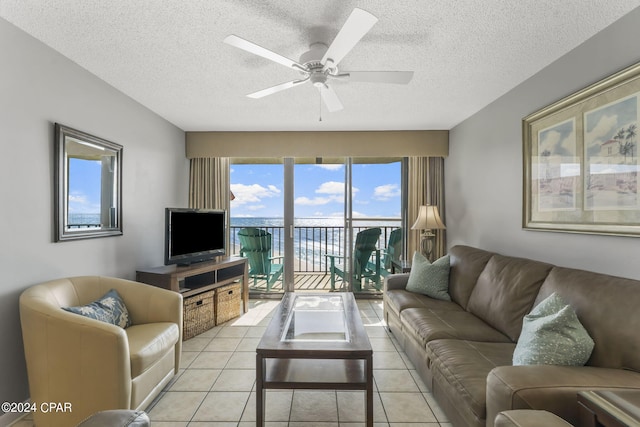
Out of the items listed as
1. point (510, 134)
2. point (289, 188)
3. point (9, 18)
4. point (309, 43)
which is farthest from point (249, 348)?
point (510, 134)

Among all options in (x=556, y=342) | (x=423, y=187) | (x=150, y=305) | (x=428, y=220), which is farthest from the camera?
(x=423, y=187)

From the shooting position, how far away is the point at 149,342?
199 cm

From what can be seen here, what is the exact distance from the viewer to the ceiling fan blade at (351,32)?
1475mm

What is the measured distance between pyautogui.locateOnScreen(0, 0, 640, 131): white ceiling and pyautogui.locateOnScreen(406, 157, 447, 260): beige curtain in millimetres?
1319

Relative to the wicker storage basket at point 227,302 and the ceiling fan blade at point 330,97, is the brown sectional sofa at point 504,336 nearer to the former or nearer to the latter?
the ceiling fan blade at point 330,97

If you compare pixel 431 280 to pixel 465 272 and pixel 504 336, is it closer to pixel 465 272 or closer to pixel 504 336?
pixel 465 272

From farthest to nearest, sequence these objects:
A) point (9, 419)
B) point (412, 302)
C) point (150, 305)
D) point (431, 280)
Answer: point (431, 280) < point (412, 302) < point (150, 305) < point (9, 419)

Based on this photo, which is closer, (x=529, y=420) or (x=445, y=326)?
(x=529, y=420)

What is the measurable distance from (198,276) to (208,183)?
1578 mm

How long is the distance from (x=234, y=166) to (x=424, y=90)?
9.82ft

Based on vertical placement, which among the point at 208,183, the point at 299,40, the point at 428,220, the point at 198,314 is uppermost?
the point at 299,40

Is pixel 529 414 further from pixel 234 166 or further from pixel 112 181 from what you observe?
pixel 234 166

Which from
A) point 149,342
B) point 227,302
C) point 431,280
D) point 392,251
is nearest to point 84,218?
point 149,342

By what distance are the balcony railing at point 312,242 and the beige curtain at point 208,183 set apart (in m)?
0.52
